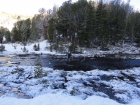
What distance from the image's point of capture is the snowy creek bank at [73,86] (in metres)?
12.6

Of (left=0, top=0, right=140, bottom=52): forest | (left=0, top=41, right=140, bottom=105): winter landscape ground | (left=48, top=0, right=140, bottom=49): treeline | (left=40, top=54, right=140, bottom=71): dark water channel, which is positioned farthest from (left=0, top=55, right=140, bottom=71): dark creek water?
(left=48, top=0, right=140, bottom=49): treeline

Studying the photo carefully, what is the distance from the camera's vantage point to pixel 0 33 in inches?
2192

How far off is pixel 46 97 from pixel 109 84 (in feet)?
21.3

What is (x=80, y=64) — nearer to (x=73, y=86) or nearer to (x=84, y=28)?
(x=73, y=86)

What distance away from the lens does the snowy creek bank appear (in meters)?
12.6

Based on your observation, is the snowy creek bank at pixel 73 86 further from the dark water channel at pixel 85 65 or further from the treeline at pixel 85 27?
the treeline at pixel 85 27

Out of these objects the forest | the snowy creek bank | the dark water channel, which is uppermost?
the forest

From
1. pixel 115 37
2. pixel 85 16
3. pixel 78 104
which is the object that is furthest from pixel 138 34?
pixel 78 104

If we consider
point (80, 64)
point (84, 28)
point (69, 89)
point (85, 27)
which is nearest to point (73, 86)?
point (69, 89)

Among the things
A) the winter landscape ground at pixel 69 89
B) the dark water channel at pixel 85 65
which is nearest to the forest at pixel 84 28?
the dark water channel at pixel 85 65

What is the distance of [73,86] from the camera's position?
1455 centimetres

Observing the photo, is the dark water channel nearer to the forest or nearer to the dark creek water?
the dark creek water

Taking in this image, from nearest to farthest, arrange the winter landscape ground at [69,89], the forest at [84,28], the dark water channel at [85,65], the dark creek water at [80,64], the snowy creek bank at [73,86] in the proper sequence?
the winter landscape ground at [69,89] < the snowy creek bank at [73,86] < the dark water channel at [85,65] < the dark creek water at [80,64] < the forest at [84,28]

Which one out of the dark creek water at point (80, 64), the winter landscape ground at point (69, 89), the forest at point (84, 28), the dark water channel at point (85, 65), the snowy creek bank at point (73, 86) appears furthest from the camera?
the forest at point (84, 28)
